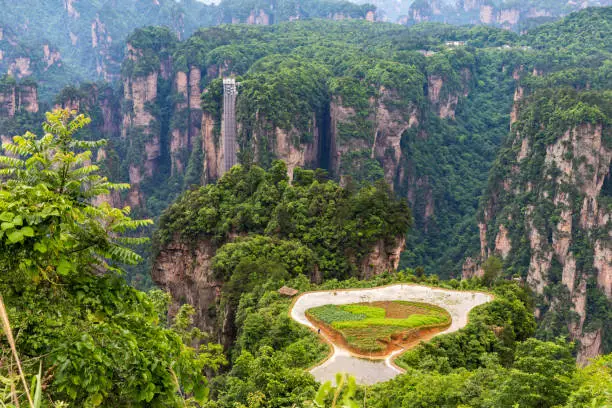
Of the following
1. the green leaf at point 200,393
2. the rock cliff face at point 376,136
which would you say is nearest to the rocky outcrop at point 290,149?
the rock cliff face at point 376,136

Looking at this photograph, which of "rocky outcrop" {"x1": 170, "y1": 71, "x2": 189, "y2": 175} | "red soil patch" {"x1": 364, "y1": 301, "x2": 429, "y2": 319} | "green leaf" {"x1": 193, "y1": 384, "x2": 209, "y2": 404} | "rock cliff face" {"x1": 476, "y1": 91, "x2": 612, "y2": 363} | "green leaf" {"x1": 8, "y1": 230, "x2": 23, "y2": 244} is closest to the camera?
"green leaf" {"x1": 8, "y1": 230, "x2": 23, "y2": 244}

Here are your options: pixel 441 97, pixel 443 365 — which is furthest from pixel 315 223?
pixel 441 97

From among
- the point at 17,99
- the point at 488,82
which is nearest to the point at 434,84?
the point at 488,82

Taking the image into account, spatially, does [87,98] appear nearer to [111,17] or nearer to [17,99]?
[17,99]

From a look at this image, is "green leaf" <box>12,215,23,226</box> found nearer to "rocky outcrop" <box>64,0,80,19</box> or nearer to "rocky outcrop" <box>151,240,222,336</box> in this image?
"rocky outcrop" <box>151,240,222,336</box>

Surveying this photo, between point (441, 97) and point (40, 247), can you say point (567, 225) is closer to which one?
point (441, 97)

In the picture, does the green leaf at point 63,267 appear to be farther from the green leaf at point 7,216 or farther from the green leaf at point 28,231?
the green leaf at point 7,216

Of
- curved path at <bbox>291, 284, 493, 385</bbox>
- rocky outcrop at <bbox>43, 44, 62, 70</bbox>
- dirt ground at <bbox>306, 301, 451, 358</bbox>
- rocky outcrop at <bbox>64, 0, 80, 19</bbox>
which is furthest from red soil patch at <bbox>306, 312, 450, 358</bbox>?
rocky outcrop at <bbox>64, 0, 80, 19</bbox>
